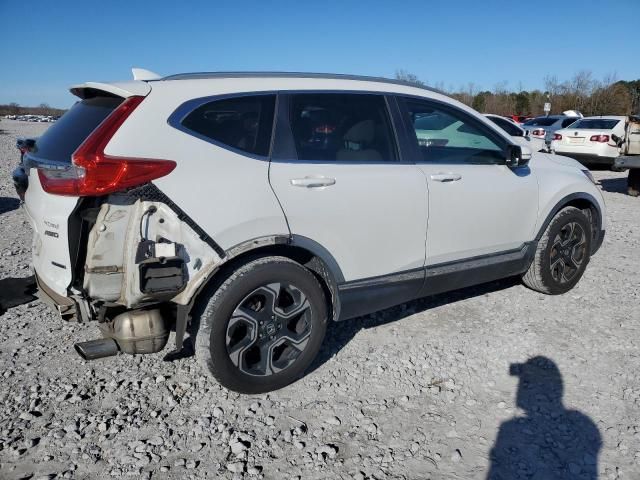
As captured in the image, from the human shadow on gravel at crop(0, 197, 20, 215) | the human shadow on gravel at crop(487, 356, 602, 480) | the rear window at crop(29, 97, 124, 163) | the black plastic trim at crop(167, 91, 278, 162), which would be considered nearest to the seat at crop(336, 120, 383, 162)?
the black plastic trim at crop(167, 91, 278, 162)

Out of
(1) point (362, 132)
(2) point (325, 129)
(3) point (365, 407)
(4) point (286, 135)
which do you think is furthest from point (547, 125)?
(3) point (365, 407)

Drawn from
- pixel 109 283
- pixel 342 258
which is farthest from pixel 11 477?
pixel 342 258

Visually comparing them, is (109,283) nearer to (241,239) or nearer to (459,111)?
(241,239)

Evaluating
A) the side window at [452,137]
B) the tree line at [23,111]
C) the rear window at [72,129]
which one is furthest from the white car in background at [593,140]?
the tree line at [23,111]

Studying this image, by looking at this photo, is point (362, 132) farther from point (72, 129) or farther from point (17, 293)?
point (17, 293)

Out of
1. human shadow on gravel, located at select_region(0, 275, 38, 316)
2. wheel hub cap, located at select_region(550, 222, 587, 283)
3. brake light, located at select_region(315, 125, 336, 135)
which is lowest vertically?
human shadow on gravel, located at select_region(0, 275, 38, 316)

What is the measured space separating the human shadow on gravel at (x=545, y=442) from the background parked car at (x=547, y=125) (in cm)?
1601

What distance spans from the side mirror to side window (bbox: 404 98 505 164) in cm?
6

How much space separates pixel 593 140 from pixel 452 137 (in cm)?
1125

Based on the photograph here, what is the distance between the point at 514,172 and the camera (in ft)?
13.0

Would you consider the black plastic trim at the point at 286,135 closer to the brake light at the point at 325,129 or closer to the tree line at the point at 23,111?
the brake light at the point at 325,129

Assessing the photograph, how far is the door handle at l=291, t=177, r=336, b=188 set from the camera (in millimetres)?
2863

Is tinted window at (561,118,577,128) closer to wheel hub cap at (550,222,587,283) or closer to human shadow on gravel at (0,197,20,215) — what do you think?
wheel hub cap at (550,222,587,283)

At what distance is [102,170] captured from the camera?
7.87 feet
